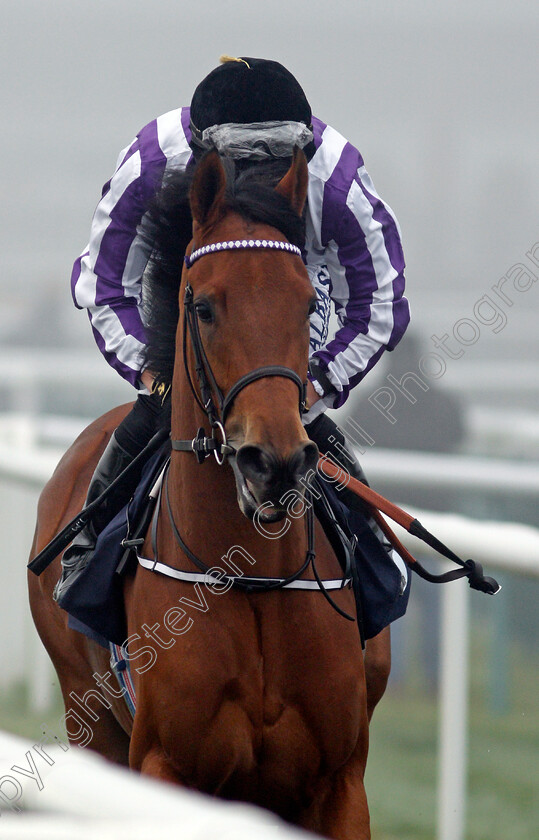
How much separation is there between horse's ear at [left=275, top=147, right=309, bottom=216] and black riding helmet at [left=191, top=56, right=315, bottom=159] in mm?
335

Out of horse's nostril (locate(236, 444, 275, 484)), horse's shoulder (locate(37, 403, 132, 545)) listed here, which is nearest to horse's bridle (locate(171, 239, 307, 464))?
horse's nostril (locate(236, 444, 275, 484))

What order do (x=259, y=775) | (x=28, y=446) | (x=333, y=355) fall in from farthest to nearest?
(x=28, y=446) < (x=333, y=355) < (x=259, y=775)

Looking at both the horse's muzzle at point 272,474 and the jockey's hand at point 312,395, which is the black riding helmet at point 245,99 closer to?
the jockey's hand at point 312,395

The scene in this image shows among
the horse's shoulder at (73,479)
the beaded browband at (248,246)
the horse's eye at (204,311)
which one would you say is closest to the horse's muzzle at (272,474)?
the horse's eye at (204,311)

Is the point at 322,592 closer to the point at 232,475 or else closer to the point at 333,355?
the point at 232,475

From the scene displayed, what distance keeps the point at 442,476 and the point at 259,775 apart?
8.13 ft

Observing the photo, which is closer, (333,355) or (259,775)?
(259,775)

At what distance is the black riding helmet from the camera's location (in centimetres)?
272

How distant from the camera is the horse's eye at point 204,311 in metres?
2.30

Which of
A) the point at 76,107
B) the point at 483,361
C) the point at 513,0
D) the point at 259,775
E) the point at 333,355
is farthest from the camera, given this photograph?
the point at 76,107

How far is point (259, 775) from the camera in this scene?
2.41m

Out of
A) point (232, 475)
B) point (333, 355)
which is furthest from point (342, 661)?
point (333, 355)

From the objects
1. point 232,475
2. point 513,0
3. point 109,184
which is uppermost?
point 513,0

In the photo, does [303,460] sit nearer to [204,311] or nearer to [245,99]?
[204,311]
